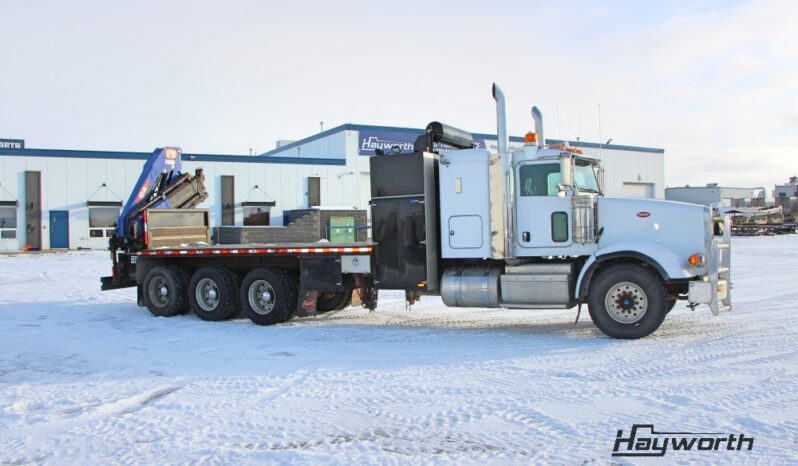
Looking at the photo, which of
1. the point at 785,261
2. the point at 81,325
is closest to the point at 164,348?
the point at 81,325

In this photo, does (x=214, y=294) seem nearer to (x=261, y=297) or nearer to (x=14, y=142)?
(x=261, y=297)

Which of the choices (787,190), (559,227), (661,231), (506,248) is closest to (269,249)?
(506,248)

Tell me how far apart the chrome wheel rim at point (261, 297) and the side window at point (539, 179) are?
4818 mm

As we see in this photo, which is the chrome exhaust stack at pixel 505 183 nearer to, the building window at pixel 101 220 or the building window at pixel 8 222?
the building window at pixel 101 220

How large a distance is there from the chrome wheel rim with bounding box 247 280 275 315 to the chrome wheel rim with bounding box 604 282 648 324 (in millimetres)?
5771

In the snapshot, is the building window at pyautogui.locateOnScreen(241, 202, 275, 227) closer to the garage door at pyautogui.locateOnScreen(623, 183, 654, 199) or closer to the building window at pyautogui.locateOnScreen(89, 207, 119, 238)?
the building window at pyautogui.locateOnScreen(89, 207, 119, 238)

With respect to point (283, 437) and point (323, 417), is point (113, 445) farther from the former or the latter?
point (323, 417)

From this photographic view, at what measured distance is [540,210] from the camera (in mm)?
9953

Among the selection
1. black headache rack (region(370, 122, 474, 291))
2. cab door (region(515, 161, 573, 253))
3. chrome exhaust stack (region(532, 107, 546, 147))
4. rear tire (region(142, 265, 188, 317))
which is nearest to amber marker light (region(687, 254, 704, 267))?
cab door (region(515, 161, 573, 253))

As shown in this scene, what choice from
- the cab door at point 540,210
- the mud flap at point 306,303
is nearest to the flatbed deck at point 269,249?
the mud flap at point 306,303

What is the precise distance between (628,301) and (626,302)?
3 centimetres

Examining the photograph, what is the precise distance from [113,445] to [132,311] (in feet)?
31.0

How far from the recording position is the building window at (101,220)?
128 feet

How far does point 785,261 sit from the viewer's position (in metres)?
23.8
